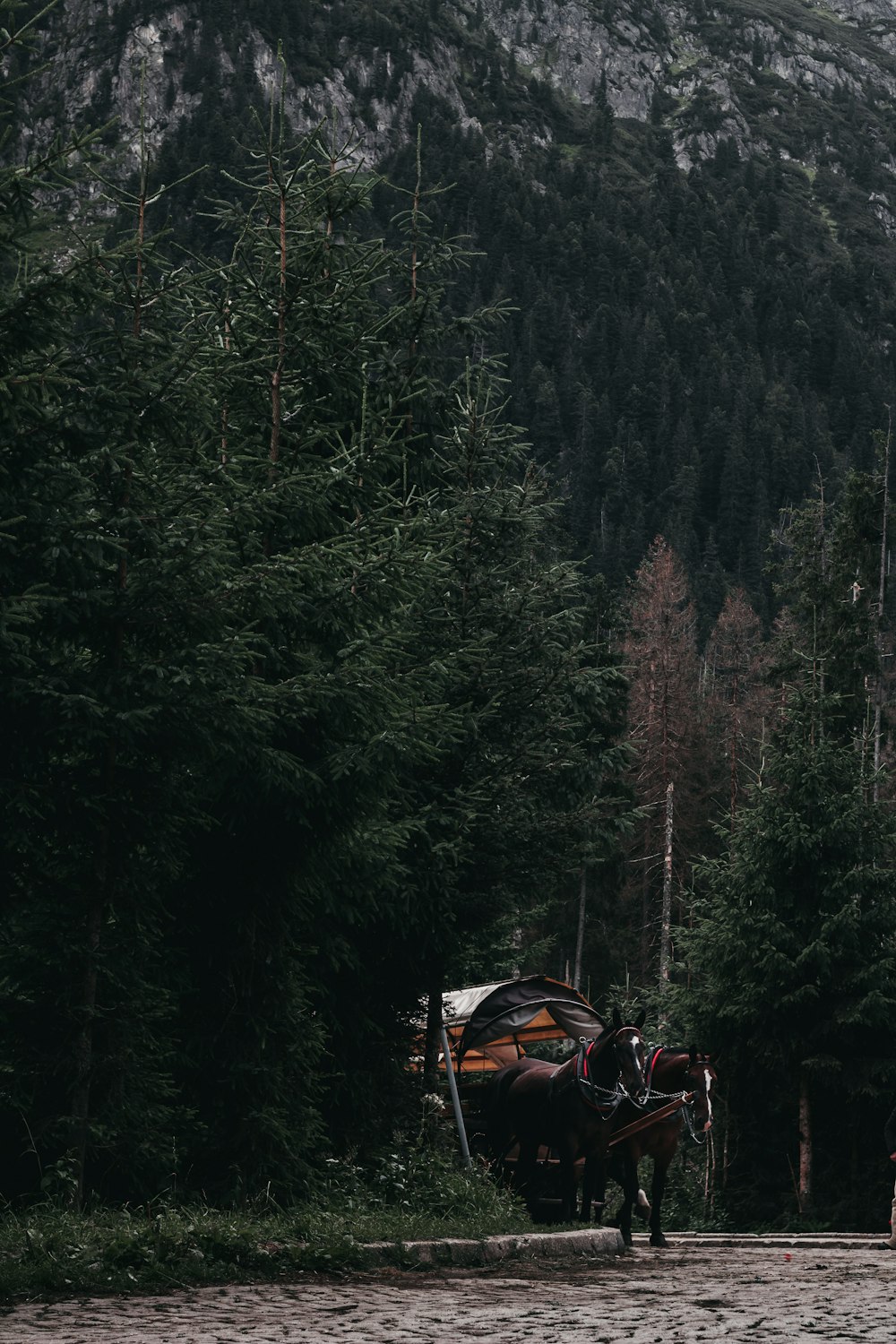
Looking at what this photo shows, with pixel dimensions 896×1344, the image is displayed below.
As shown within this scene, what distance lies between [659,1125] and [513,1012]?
2.67 metres

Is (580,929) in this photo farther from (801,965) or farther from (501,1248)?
(501,1248)

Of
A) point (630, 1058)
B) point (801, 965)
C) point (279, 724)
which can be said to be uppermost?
point (279, 724)

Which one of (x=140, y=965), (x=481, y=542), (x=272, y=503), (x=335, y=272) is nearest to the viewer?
(x=140, y=965)

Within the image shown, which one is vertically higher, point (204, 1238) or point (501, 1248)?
point (204, 1238)

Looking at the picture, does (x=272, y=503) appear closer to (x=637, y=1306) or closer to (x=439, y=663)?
(x=439, y=663)

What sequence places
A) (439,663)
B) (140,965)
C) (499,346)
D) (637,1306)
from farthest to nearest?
(499,346), (439,663), (140,965), (637,1306)

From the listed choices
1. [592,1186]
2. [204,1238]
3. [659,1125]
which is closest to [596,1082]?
[592,1186]

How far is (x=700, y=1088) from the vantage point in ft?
56.9

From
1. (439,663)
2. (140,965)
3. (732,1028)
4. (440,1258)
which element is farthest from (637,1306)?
(732,1028)

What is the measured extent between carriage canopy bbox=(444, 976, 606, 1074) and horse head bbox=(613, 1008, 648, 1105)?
3.57 m

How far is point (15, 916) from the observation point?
36.6 ft

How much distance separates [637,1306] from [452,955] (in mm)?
7953

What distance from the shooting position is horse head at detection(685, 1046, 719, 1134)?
17.1 metres

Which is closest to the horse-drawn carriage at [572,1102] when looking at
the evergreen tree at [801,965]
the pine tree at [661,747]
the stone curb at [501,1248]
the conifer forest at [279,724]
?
the stone curb at [501,1248]
